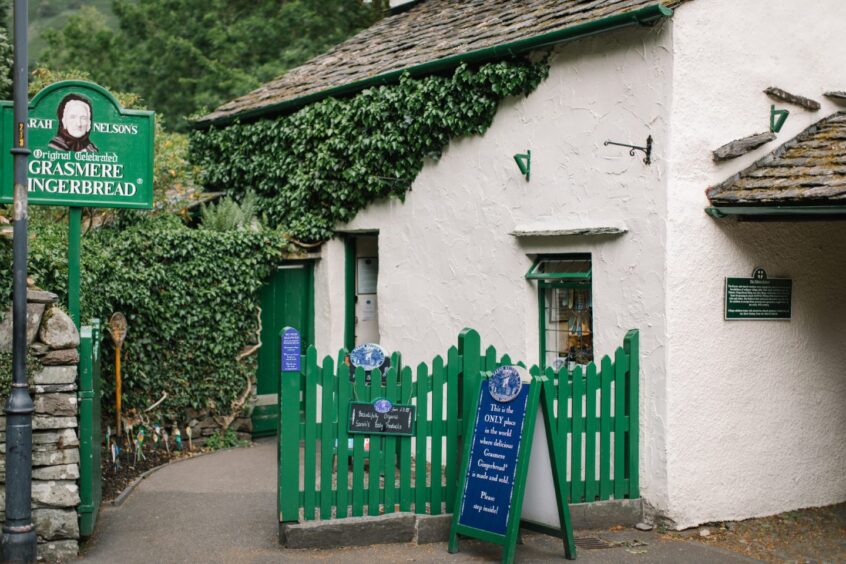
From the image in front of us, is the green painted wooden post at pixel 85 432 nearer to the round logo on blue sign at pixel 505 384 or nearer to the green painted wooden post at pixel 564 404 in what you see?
the round logo on blue sign at pixel 505 384

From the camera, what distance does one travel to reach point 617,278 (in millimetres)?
7586

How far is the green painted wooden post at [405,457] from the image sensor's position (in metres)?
6.78

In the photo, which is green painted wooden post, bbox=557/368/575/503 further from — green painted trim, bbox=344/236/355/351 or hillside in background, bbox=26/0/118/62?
hillside in background, bbox=26/0/118/62

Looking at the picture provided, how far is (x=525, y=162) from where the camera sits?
8.38m

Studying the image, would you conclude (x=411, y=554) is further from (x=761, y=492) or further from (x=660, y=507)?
(x=761, y=492)

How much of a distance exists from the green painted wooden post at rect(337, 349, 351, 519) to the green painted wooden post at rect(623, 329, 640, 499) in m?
2.23

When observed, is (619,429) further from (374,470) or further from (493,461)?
(374,470)

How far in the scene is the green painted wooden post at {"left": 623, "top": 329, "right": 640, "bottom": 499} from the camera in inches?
288

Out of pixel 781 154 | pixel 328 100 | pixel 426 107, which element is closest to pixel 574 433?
pixel 781 154

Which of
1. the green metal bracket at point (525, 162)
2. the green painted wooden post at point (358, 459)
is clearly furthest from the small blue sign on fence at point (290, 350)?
the green metal bracket at point (525, 162)

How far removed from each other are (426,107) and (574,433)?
3.68m

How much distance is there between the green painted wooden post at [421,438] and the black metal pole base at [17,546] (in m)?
2.62

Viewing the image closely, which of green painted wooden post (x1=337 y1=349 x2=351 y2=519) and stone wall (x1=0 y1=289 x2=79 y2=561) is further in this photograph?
green painted wooden post (x1=337 y1=349 x2=351 y2=519)

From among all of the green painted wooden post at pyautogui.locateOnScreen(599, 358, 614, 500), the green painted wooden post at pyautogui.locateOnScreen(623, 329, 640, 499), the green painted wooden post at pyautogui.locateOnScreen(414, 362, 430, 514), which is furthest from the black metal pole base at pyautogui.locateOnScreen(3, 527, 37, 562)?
the green painted wooden post at pyautogui.locateOnScreen(623, 329, 640, 499)
